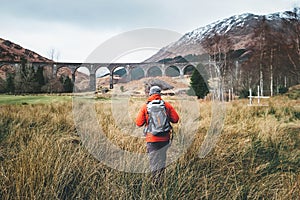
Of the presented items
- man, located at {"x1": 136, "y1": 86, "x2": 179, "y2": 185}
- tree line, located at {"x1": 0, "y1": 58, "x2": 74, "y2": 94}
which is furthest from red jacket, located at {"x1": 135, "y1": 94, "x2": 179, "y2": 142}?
tree line, located at {"x1": 0, "y1": 58, "x2": 74, "y2": 94}

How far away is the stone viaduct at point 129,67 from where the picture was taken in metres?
6.91

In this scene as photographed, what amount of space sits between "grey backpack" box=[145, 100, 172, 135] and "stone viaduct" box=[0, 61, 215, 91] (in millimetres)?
2013

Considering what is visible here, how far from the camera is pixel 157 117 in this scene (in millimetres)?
3207

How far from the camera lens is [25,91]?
2720 centimetres

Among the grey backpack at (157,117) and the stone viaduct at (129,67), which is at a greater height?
the stone viaduct at (129,67)

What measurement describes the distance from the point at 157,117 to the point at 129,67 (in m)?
4.24

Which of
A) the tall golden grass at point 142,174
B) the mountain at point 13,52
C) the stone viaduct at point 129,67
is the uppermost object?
the mountain at point 13,52

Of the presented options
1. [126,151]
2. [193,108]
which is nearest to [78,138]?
[126,151]

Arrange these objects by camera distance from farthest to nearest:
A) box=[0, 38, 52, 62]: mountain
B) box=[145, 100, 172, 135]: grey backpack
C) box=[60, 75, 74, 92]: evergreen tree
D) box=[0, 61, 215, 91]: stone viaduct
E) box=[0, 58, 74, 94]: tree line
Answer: box=[0, 38, 52, 62]: mountain
box=[0, 58, 74, 94]: tree line
box=[60, 75, 74, 92]: evergreen tree
box=[0, 61, 215, 91]: stone viaduct
box=[145, 100, 172, 135]: grey backpack

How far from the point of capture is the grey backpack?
3209mm

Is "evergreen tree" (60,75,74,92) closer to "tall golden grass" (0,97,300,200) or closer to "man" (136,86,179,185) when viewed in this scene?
"tall golden grass" (0,97,300,200)

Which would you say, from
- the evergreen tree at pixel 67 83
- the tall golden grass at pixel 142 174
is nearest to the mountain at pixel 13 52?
the evergreen tree at pixel 67 83

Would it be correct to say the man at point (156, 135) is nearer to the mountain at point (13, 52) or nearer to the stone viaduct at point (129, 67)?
the stone viaduct at point (129, 67)

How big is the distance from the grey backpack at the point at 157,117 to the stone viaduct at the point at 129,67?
79.3 inches
